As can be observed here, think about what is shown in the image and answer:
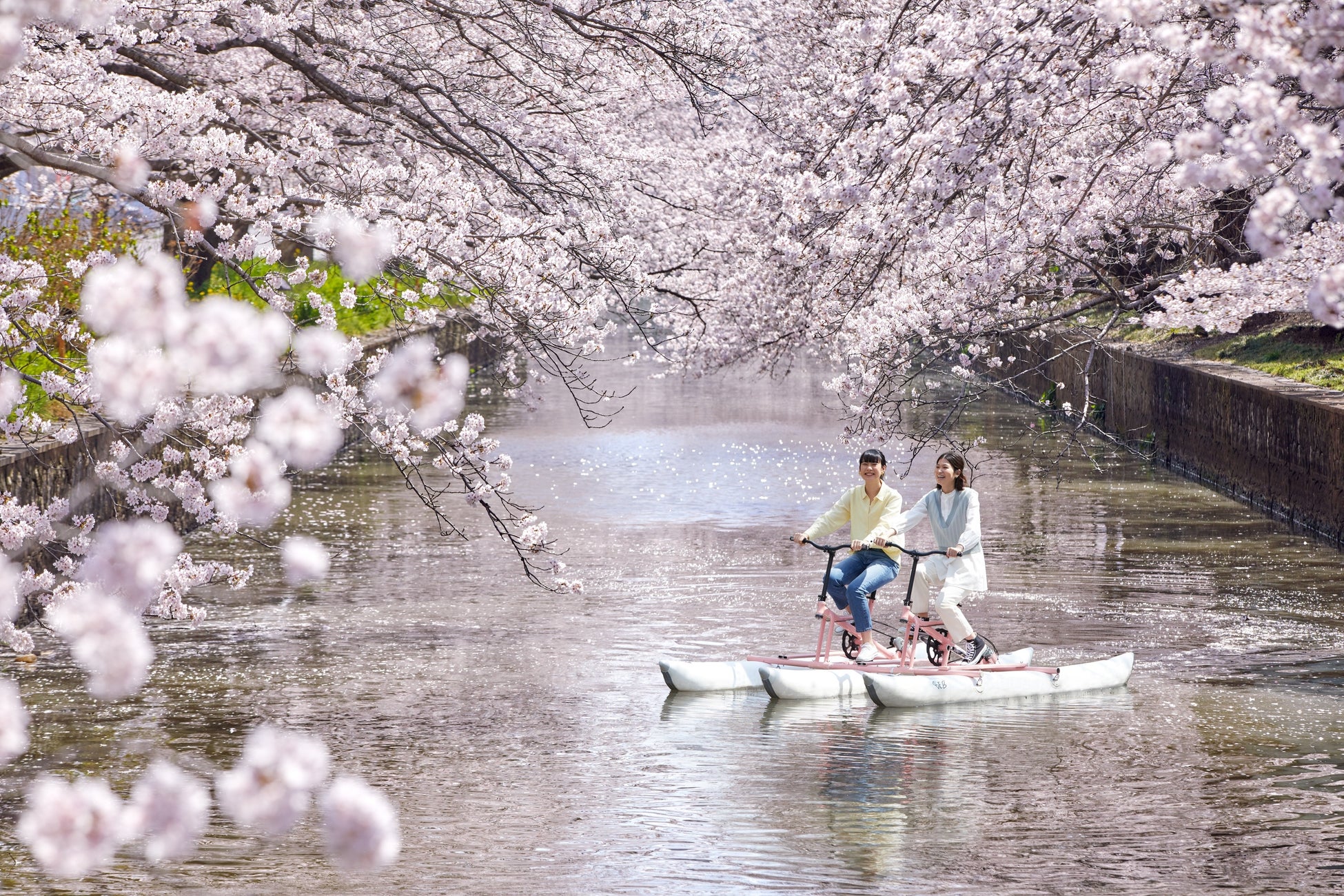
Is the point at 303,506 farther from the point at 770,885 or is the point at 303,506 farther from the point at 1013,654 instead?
the point at 770,885

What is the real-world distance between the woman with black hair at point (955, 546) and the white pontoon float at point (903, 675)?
109mm

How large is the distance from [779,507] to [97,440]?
7669 mm

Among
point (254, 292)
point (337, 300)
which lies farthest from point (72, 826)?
point (337, 300)

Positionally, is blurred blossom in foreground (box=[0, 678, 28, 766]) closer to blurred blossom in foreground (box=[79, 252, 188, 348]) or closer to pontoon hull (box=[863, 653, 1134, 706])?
blurred blossom in foreground (box=[79, 252, 188, 348])

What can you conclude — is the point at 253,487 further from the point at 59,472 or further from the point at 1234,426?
the point at 1234,426

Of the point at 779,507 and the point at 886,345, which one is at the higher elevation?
the point at 886,345

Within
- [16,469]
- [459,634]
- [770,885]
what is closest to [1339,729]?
[770,885]

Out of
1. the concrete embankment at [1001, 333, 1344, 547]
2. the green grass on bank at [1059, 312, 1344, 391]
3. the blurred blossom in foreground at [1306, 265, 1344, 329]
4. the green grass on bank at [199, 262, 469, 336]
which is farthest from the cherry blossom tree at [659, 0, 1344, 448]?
the green grass on bank at [199, 262, 469, 336]

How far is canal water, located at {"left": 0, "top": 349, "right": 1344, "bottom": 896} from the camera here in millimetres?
7254

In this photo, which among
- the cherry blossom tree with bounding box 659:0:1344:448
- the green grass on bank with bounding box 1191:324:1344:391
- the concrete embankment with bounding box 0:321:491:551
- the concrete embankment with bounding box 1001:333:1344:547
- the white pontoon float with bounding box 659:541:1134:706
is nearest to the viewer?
the cherry blossom tree with bounding box 659:0:1344:448

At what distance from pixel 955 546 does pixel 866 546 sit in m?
0.55

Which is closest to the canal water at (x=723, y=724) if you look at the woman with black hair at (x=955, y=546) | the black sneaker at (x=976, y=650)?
the black sneaker at (x=976, y=650)

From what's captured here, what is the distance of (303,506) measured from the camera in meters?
19.1

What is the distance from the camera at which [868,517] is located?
36.3 ft
